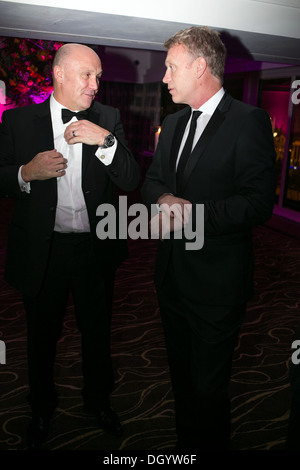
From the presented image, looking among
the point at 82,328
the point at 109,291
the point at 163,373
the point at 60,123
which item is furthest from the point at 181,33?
the point at 163,373

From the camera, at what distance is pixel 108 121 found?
2244 millimetres

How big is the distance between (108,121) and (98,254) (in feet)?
2.21

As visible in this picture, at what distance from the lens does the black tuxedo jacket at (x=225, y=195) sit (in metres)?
1.74

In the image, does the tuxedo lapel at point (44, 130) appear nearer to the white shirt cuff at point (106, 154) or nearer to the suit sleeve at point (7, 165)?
the suit sleeve at point (7, 165)

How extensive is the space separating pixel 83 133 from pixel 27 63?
133 inches

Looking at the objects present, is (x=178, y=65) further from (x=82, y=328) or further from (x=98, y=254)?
(x=82, y=328)

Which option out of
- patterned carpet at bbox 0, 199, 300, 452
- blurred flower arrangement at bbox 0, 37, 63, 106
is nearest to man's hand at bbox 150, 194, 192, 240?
patterned carpet at bbox 0, 199, 300, 452

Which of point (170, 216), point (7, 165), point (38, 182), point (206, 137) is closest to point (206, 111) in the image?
point (206, 137)

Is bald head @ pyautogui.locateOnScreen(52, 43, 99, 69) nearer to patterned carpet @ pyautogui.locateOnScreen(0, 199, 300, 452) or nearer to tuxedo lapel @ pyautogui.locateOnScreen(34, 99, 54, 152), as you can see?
tuxedo lapel @ pyautogui.locateOnScreen(34, 99, 54, 152)

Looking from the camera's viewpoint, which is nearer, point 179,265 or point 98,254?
point 179,265

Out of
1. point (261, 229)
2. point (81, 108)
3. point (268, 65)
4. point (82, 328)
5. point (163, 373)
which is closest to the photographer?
point (81, 108)

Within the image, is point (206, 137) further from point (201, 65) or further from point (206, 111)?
point (201, 65)

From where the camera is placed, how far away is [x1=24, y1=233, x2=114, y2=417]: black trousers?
2.23 m

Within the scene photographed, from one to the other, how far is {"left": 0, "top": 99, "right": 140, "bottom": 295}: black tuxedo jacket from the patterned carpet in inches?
34.3
